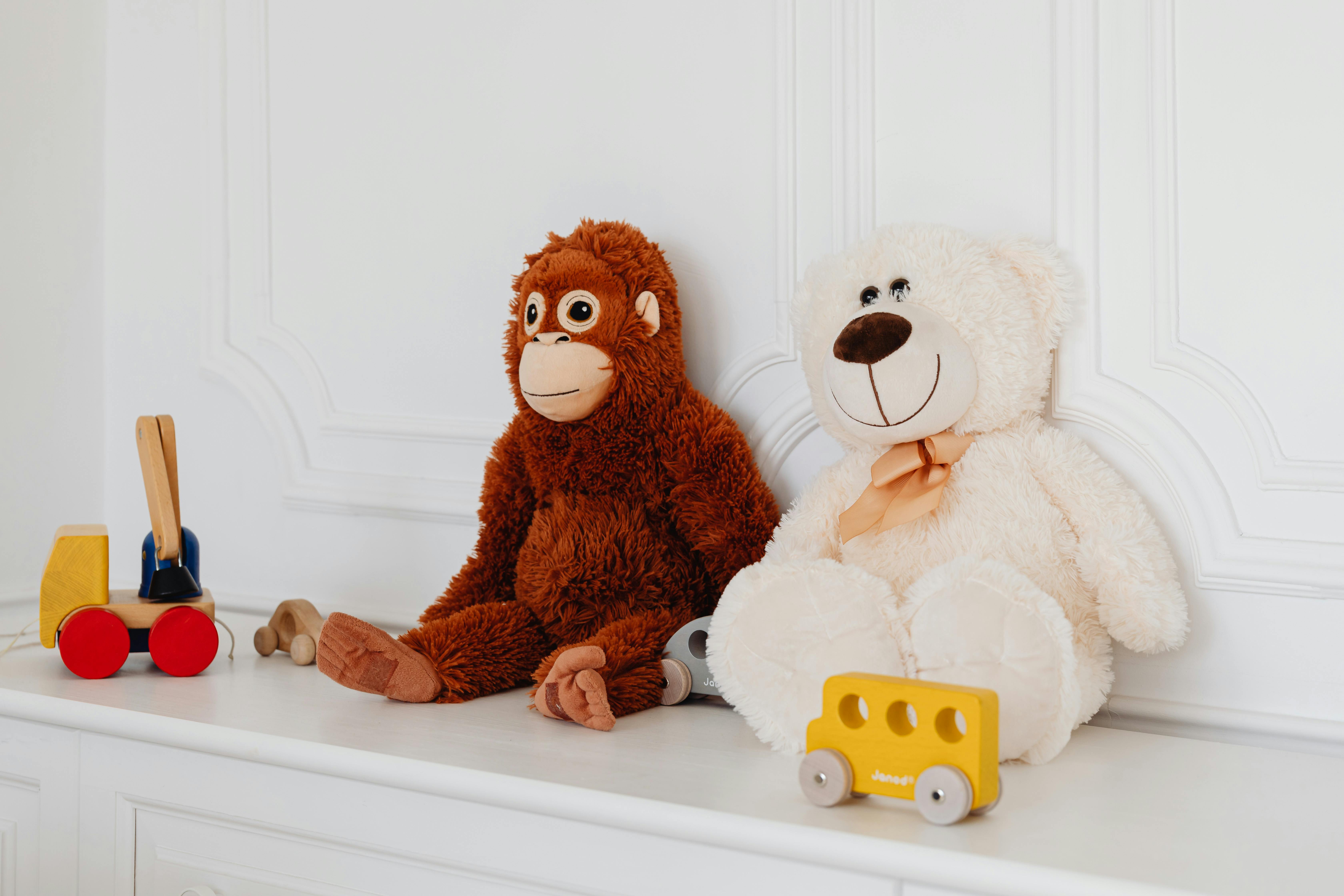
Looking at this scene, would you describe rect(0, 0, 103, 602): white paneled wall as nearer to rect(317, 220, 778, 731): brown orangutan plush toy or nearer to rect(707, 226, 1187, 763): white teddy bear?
rect(317, 220, 778, 731): brown orangutan plush toy

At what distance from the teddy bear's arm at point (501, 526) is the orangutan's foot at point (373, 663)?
0.14 metres

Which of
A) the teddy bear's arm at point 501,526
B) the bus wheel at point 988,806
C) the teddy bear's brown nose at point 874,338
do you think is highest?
the teddy bear's brown nose at point 874,338

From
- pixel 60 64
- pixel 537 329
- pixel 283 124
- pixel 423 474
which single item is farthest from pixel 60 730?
pixel 60 64

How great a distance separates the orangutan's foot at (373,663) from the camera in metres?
0.91

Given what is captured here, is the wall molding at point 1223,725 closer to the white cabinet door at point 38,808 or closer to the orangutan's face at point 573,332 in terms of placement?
the orangutan's face at point 573,332

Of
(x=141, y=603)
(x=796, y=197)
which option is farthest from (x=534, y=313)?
(x=141, y=603)

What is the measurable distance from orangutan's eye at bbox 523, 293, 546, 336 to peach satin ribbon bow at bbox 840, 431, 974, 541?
1.16 ft

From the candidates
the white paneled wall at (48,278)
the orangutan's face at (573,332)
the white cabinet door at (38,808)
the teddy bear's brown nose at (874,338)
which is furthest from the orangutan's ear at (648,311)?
the white paneled wall at (48,278)

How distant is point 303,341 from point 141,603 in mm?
449

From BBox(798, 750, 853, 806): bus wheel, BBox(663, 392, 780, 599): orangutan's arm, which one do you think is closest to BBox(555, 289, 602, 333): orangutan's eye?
BBox(663, 392, 780, 599): orangutan's arm

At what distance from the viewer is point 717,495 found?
1.01m

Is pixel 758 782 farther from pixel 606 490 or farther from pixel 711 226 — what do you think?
pixel 711 226

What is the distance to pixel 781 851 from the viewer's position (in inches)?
26.1

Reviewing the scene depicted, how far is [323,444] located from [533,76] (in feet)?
1.86
